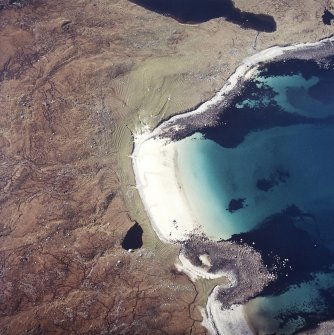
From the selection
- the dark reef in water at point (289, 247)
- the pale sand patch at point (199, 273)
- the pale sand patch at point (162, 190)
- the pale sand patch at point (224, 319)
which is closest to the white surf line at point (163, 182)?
the pale sand patch at point (162, 190)

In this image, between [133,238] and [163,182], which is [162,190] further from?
[133,238]

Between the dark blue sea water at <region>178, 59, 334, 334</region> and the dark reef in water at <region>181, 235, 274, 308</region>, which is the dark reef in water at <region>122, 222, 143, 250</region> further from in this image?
the dark blue sea water at <region>178, 59, 334, 334</region>

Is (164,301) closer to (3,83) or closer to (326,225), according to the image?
(326,225)

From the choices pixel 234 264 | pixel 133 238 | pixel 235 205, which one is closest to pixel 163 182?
pixel 133 238

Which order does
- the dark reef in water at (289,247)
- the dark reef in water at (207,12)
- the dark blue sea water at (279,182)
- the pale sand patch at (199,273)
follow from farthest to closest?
the dark reef in water at (207,12), the dark reef in water at (289,247), the pale sand patch at (199,273), the dark blue sea water at (279,182)

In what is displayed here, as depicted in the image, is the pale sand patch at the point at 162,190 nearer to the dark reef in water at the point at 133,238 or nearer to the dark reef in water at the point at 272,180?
the dark reef in water at the point at 133,238
